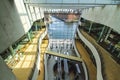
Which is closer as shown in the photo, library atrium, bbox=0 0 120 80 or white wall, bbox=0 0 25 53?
white wall, bbox=0 0 25 53

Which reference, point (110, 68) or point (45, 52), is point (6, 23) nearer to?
point (110, 68)

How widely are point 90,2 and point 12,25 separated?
20.4 ft

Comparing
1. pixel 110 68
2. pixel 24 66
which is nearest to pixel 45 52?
pixel 24 66

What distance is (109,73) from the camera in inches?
348

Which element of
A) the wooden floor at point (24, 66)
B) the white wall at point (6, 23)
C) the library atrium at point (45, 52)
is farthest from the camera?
the wooden floor at point (24, 66)

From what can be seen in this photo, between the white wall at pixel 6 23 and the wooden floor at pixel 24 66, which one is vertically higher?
the white wall at pixel 6 23

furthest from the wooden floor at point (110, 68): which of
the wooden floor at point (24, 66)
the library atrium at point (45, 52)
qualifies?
the wooden floor at point (24, 66)

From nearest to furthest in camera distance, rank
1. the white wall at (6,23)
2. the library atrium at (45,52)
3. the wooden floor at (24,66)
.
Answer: the white wall at (6,23) → the library atrium at (45,52) → the wooden floor at (24,66)

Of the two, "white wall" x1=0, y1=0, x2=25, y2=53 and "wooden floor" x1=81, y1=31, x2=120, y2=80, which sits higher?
"white wall" x1=0, y1=0, x2=25, y2=53

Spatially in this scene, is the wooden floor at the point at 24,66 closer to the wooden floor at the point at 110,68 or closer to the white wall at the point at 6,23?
the white wall at the point at 6,23

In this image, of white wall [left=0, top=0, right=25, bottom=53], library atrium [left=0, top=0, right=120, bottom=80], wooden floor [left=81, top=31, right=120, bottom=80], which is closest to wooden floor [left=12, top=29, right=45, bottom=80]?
library atrium [left=0, top=0, right=120, bottom=80]

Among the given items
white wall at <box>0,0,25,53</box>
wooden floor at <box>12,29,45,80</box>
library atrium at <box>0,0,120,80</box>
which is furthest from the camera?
wooden floor at <box>12,29,45,80</box>

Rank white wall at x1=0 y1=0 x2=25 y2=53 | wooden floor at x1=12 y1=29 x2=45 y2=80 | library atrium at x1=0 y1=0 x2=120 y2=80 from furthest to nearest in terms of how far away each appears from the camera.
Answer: wooden floor at x1=12 y1=29 x2=45 y2=80 → library atrium at x1=0 y1=0 x2=120 y2=80 → white wall at x1=0 y1=0 x2=25 y2=53

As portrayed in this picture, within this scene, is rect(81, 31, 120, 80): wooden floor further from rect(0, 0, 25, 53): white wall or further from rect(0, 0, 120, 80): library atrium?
rect(0, 0, 25, 53): white wall
